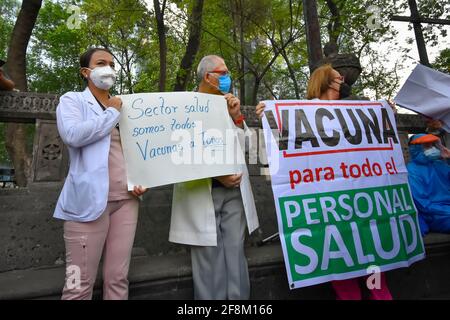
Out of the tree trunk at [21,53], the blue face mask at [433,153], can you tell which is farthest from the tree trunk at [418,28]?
the tree trunk at [21,53]

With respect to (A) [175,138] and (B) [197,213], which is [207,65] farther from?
(B) [197,213]

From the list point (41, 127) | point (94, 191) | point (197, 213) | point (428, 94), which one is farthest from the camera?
point (428, 94)

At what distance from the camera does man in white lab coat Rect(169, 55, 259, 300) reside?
2.08m

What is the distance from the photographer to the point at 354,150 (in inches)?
99.8

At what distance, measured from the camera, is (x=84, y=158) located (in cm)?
187

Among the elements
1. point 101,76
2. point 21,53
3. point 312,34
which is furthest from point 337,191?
point 21,53

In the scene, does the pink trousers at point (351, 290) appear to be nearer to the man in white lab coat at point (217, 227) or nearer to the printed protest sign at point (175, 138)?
the man in white lab coat at point (217, 227)

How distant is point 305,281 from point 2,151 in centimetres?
3194

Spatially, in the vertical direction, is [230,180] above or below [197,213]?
above

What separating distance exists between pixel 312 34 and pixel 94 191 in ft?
12.5

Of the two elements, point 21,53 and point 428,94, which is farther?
point 21,53

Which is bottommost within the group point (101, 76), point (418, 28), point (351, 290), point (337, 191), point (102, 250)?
point (351, 290)

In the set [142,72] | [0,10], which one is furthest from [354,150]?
[0,10]

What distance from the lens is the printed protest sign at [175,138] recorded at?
6.86 ft
